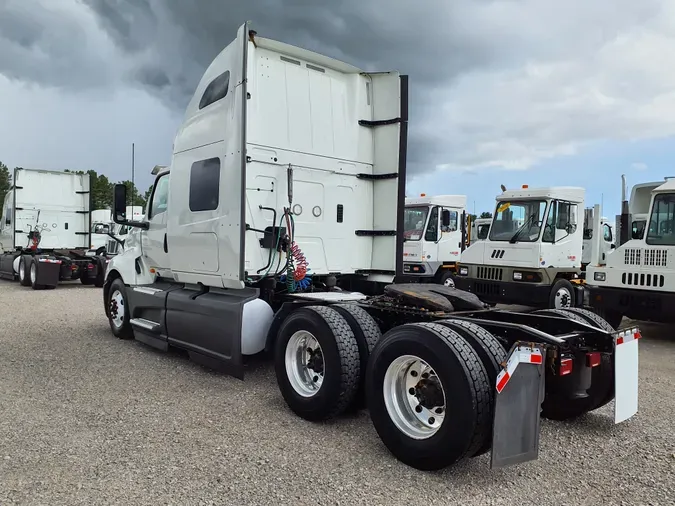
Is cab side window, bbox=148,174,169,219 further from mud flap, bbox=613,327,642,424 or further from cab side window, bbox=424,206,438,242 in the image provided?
cab side window, bbox=424,206,438,242

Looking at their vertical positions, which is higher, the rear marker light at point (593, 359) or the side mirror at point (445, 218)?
the side mirror at point (445, 218)

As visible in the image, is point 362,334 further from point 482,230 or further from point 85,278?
point 85,278

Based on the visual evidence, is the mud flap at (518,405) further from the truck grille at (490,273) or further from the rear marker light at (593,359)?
the truck grille at (490,273)

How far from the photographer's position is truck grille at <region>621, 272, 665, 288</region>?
28.7ft

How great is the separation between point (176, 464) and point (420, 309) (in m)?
2.24

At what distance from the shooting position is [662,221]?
9.03 metres

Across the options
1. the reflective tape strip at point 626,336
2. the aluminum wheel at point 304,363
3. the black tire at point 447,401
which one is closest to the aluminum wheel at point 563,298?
the reflective tape strip at point 626,336

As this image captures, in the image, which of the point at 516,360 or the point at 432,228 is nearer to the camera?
the point at 516,360

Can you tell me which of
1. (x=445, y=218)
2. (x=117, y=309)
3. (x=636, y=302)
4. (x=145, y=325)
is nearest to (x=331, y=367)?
(x=145, y=325)

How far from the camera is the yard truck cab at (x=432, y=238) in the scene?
1435cm

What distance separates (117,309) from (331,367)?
5001mm

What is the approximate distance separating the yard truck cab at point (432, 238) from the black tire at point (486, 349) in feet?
34.0

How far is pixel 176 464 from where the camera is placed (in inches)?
148

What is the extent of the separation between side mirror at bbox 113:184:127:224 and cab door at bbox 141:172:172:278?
16.4 inches
